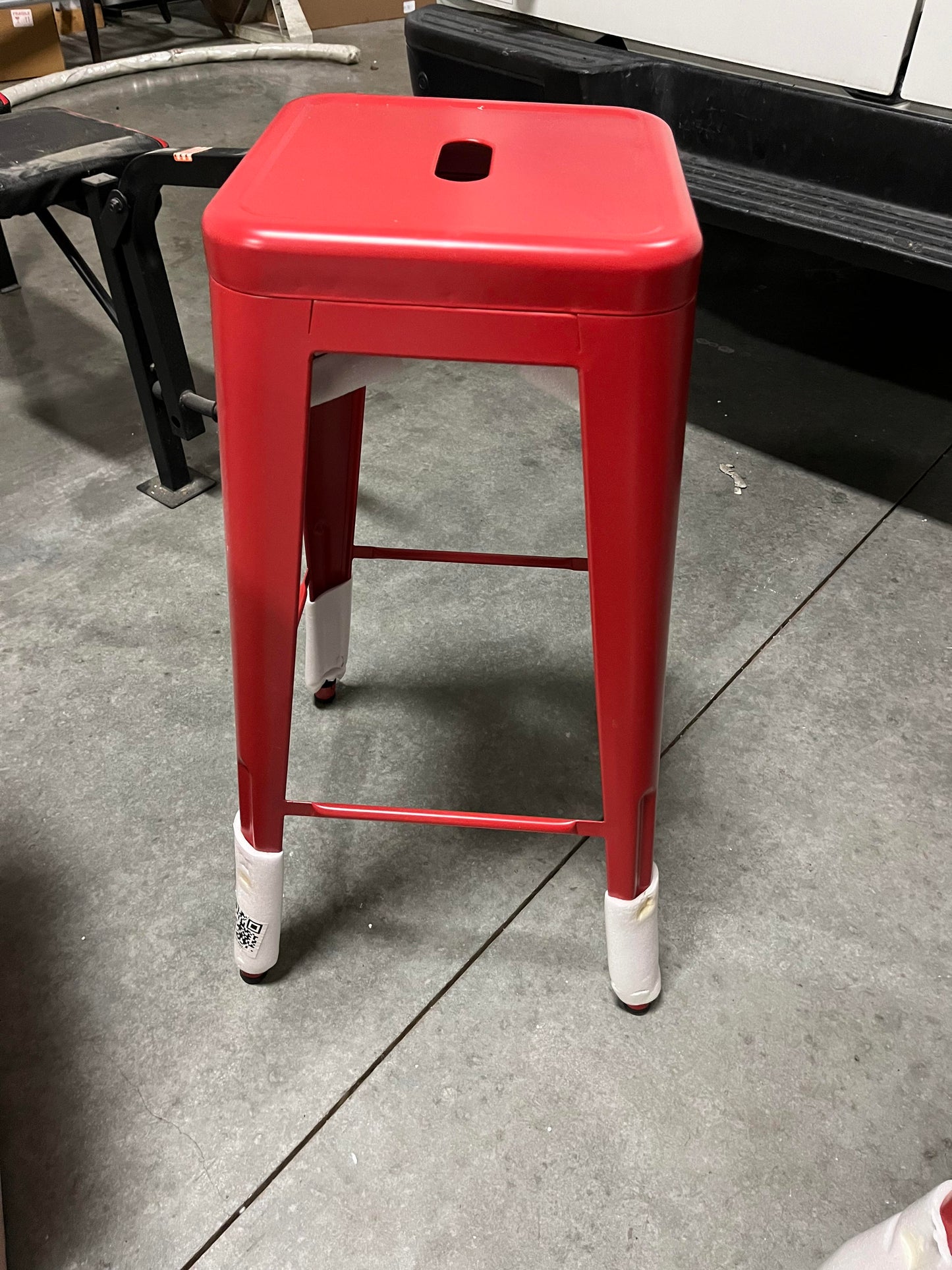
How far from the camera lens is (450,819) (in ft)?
3.25

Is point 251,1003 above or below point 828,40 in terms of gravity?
below

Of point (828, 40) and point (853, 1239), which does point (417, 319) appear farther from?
point (828, 40)

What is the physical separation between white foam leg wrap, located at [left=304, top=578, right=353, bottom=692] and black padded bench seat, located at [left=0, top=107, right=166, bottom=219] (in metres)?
0.90

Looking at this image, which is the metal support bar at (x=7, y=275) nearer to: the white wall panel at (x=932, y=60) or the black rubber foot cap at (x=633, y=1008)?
the white wall panel at (x=932, y=60)

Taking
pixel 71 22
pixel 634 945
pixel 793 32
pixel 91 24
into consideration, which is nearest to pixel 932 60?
pixel 793 32

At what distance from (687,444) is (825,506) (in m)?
0.33

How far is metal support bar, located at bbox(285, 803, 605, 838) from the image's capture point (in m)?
0.98

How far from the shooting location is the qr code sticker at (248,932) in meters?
1.06

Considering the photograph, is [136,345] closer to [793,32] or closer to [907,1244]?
[793,32]

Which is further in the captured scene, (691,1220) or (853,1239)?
(691,1220)

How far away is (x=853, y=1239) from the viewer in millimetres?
788

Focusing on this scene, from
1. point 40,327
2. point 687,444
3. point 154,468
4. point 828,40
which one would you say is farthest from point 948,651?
point 40,327

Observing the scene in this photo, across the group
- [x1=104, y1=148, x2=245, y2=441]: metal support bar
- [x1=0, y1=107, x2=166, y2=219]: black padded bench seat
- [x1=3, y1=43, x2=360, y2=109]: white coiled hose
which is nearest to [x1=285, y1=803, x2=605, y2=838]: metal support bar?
[x1=104, y1=148, x2=245, y2=441]: metal support bar

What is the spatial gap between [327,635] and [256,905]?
0.44m
